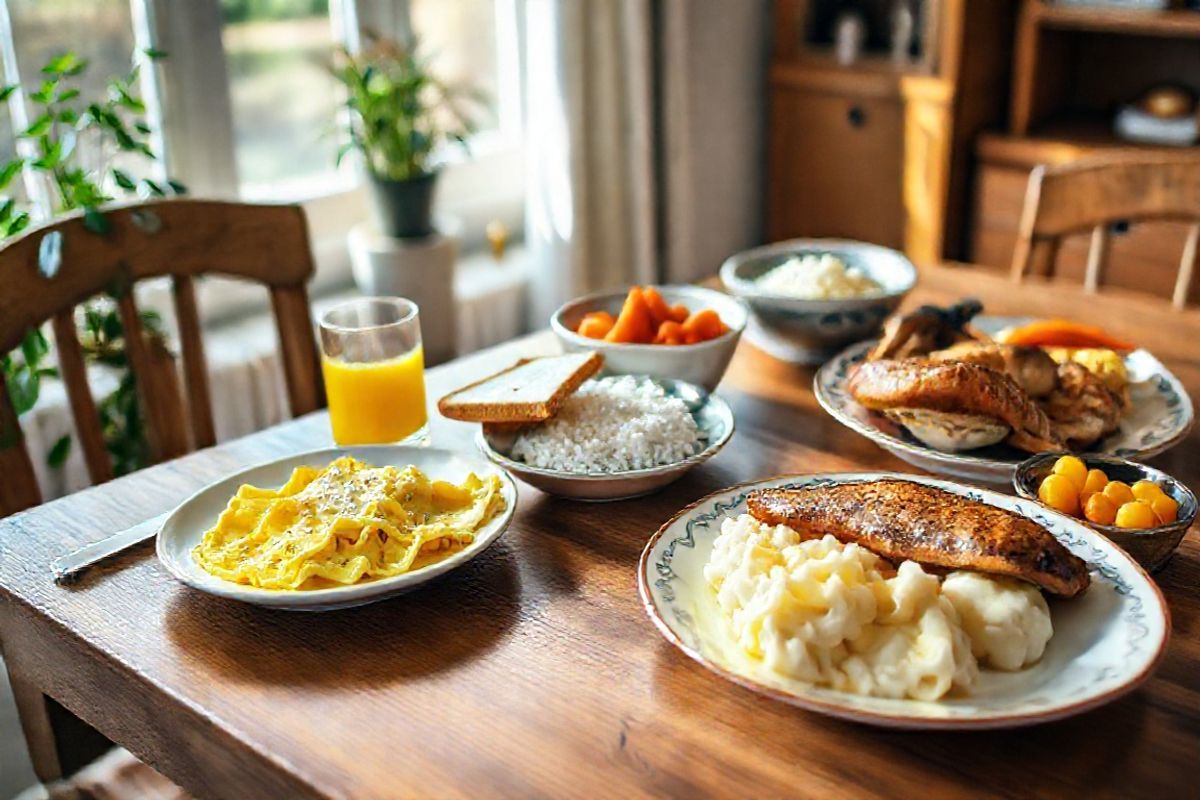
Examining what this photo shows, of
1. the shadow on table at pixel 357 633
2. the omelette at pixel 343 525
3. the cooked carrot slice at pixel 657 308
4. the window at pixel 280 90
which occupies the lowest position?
Answer: the shadow on table at pixel 357 633

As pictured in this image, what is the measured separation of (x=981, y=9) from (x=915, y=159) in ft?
1.23

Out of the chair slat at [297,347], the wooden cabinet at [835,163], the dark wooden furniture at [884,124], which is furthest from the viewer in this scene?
the wooden cabinet at [835,163]

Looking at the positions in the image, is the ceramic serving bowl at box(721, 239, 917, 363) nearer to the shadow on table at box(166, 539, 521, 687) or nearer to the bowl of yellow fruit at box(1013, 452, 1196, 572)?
the bowl of yellow fruit at box(1013, 452, 1196, 572)

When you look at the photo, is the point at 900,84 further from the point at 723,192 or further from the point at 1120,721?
the point at 1120,721

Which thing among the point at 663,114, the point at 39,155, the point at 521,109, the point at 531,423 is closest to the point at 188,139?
the point at 39,155

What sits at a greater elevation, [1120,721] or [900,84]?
[900,84]

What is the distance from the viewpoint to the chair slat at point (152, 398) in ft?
4.99

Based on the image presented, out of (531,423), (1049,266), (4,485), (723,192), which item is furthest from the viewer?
(723,192)

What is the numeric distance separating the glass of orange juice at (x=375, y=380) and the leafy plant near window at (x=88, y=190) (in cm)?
38

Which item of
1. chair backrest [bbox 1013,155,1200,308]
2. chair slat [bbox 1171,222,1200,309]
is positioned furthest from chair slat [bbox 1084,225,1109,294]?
chair slat [bbox 1171,222,1200,309]

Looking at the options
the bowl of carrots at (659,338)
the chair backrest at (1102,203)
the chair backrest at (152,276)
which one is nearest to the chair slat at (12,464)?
the chair backrest at (152,276)

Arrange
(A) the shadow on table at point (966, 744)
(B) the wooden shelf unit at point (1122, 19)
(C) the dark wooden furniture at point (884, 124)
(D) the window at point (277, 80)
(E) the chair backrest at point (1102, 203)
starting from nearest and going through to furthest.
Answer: (A) the shadow on table at point (966, 744), (E) the chair backrest at point (1102, 203), (D) the window at point (277, 80), (B) the wooden shelf unit at point (1122, 19), (C) the dark wooden furniture at point (884, 124)

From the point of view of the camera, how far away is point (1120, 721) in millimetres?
874

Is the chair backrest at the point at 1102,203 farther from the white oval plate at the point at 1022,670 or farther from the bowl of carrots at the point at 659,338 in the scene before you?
the white oval plate at the point at 1022,670
